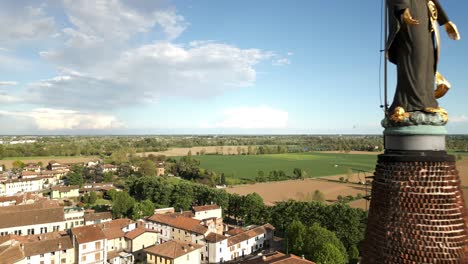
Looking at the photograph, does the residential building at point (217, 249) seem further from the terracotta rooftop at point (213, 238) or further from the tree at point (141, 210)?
the tree at point (141, 210)

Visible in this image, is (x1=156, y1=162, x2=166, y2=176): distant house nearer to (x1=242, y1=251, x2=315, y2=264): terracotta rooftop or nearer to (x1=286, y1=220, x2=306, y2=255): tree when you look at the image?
(x1=286, y1=220, x2=306, y2=255): tree

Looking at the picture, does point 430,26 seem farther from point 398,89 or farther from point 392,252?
point 392,252

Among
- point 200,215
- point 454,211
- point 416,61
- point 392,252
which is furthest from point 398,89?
point 200,215

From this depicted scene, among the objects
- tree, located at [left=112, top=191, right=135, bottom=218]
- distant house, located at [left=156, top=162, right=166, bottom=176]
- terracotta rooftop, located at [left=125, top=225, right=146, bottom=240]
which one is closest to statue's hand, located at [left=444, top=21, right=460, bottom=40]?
terracotta rooftop, located at [left=125, top=225, right=146, bottom=240]

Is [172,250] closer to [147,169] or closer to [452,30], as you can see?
[452,30]

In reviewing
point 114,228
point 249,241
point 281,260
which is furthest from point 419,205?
point 114,228

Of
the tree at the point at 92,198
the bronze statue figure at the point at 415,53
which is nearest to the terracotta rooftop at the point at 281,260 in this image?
the bronze statue figure at the point at 415,53

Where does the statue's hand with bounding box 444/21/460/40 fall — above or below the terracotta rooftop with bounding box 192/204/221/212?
above
